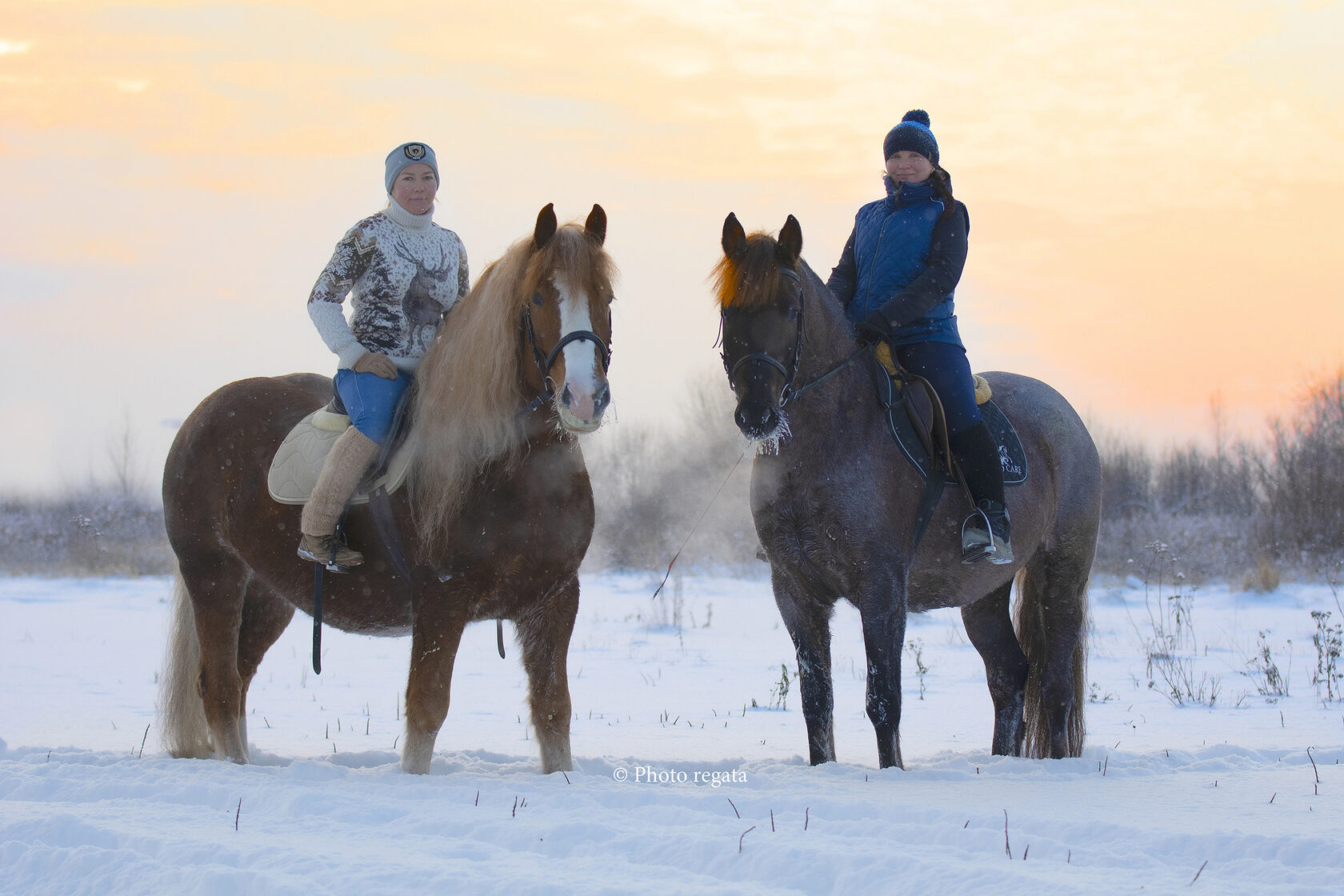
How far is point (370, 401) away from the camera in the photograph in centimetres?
420

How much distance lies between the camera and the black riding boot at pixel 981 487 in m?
4.57

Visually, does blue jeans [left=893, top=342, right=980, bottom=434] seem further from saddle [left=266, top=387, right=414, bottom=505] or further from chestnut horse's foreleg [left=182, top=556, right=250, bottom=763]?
chestnut horse's foreleg [left=182, top=556, right=250, bottom=763]

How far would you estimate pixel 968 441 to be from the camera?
15.1ft

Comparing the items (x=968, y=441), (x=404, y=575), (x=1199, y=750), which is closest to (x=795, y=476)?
(x=968, y=441)

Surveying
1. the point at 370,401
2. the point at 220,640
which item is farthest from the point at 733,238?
the point at 220,640

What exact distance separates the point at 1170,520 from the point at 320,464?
2457cm

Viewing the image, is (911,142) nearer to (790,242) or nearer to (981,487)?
(790,242)

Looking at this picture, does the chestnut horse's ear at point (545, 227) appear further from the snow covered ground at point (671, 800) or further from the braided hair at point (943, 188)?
the snow covered ground at point (671, 800)

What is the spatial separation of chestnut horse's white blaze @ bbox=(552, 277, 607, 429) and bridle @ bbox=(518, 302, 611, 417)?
0.01 m

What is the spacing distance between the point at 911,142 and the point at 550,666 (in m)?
2.85

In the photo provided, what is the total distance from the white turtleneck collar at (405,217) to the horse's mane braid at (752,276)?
1315mm

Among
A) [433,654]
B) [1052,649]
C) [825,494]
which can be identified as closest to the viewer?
[433,654]

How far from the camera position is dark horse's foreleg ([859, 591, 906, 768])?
4.30 metres

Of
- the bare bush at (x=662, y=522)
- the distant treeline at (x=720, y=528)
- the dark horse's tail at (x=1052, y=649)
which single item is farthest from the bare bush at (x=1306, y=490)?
the dark horse's tail at (x=1052, y=649)
